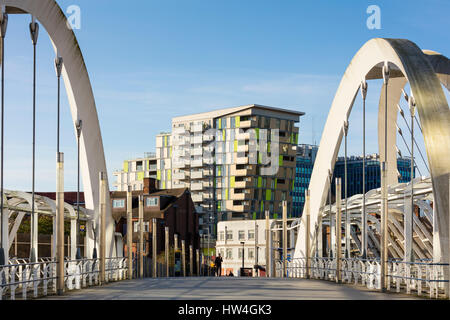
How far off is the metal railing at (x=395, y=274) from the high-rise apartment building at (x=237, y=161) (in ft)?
326

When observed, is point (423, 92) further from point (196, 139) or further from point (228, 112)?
point (196, 139)

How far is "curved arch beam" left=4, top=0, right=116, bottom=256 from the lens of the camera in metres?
29.1

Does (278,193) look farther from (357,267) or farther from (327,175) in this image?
(357,267)

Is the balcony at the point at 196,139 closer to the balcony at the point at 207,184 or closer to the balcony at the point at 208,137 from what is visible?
the balcony at the point at 208,137

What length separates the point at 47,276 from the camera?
22.0 metres

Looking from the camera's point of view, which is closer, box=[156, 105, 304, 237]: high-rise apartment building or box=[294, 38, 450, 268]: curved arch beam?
box=[294, 38, 450, 268]: curved arch beam

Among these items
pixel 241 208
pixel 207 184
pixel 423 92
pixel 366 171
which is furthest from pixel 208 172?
pixel 423 92

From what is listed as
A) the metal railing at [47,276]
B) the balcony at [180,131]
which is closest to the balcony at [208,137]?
the balcony at [180,131]

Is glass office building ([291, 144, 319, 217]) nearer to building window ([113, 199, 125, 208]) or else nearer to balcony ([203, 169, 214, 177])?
balcony ([203, 169, 214, 177])

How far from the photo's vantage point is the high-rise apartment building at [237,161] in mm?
135625

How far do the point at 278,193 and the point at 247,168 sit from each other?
23.7 ft

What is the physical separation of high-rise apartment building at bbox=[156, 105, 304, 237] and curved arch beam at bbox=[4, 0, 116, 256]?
9473cm

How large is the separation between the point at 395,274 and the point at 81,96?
16714 millimetres

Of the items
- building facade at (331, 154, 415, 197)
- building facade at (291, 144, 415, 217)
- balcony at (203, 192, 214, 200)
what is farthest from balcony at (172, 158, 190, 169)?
building facade at (331, 154, 415, 197)
